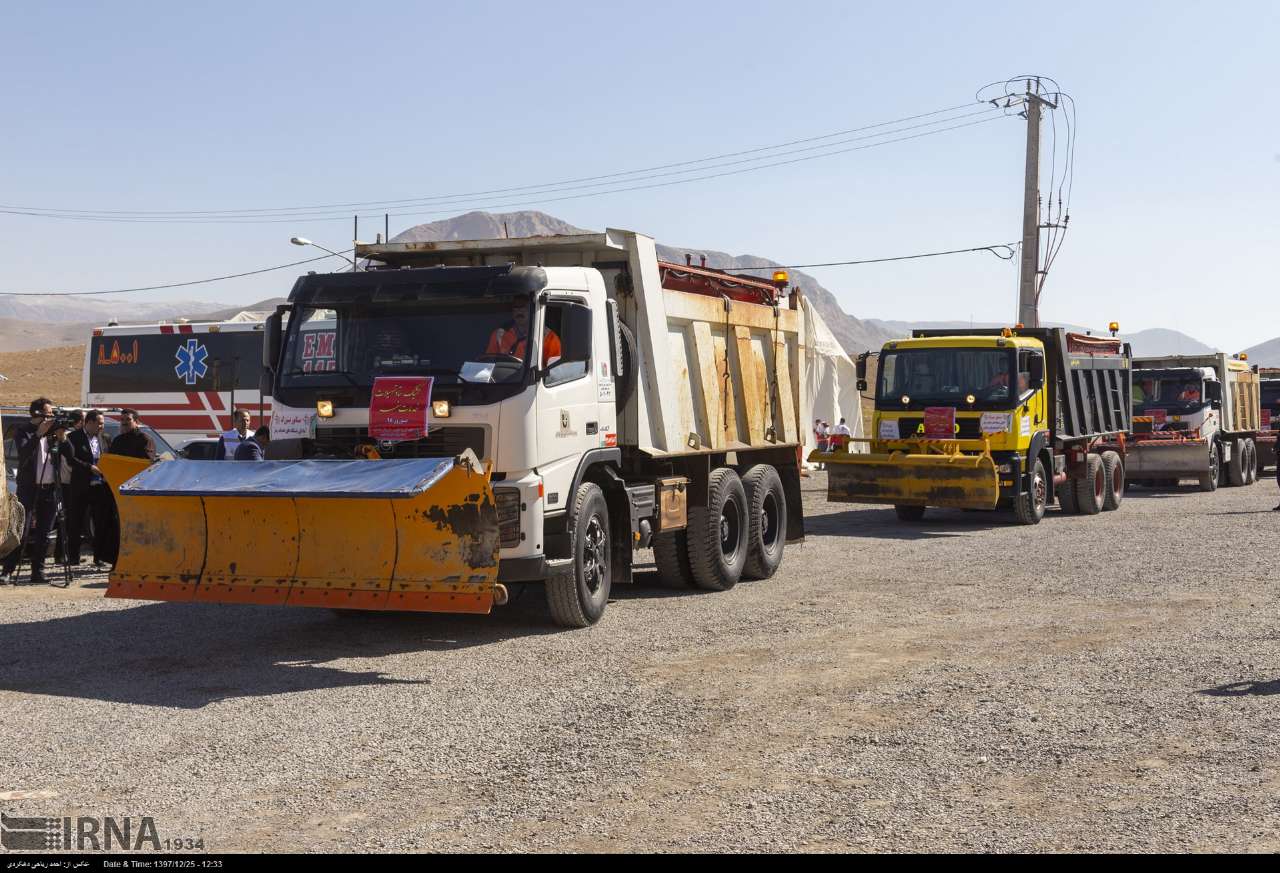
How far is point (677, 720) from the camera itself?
7.50m

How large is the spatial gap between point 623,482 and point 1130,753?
17.5 ft

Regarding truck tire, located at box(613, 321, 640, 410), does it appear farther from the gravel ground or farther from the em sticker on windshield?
the em sticker on windshield

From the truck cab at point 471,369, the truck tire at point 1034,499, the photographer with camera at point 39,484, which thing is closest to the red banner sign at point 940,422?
the truck tire at point 1034,499

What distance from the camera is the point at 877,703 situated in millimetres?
7863

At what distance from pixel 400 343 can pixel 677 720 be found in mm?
3916

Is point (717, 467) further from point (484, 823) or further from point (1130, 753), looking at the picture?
point (484, 823)

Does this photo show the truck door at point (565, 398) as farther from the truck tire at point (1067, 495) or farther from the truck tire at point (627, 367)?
the truck tire at point (1067, 495)

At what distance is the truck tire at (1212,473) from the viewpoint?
27.1 meters

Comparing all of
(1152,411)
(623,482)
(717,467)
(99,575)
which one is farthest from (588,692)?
(1152,411)

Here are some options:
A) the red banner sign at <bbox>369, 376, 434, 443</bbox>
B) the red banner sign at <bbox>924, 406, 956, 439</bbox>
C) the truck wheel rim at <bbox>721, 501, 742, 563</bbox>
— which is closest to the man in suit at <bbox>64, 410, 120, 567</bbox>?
the red banner sign at <bbox>369, 376, 434, 443</bbox>

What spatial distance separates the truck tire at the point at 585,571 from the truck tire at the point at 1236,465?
22.6 m

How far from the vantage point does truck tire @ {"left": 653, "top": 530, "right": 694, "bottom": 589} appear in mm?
12789

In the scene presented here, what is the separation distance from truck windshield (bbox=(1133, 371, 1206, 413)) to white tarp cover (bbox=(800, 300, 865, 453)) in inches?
367

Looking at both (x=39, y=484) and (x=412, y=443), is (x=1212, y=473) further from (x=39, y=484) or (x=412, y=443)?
(x=39, y=484)
